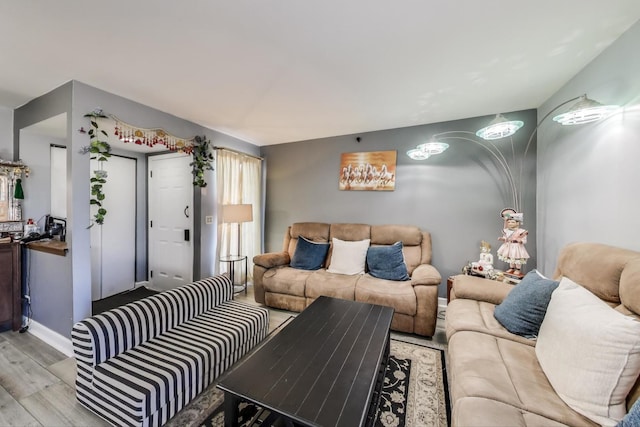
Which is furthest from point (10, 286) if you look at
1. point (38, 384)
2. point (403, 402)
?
point (403, 402)

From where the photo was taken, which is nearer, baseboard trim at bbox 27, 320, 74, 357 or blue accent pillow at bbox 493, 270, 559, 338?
blue accent pillow at bbox 493, 270, 559, 338

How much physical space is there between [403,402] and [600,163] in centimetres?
223

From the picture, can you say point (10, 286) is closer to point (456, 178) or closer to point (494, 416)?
point (494, 416)

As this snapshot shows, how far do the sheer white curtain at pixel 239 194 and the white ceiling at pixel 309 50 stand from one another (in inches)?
40.4

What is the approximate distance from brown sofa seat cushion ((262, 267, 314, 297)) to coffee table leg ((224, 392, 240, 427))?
1676 mm

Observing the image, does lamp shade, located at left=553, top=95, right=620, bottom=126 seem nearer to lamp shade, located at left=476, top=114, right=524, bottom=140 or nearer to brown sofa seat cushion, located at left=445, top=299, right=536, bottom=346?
lamp shade, located at left=476, top=114, right=524, bottom=140

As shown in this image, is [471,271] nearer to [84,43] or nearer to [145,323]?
[145,323]

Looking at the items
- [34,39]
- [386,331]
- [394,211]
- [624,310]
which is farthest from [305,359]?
[34,39]

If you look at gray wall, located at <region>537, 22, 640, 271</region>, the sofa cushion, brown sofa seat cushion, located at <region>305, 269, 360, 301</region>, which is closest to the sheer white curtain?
brown sofa seat cushion, located at <region>305, 269, 360, 301</region>

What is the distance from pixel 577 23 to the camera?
1.46m

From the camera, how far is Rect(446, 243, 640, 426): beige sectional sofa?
0.98m

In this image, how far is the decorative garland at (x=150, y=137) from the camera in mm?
2466

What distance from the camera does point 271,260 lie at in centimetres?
321

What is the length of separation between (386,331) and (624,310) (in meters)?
1.25
